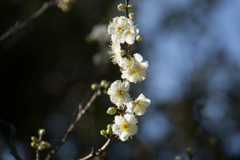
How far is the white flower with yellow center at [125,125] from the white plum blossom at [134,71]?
0.67 feet

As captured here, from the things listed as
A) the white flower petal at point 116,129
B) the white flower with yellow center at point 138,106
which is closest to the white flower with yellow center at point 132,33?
the white flower with yellow center at point 138,106

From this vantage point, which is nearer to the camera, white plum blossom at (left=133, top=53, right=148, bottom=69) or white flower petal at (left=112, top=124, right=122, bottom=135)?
white flower petal at (left=112, top=124, right=122, bottom=135)

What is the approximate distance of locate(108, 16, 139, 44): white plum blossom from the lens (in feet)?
4.33

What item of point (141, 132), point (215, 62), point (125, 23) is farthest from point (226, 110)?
point (125, 23)

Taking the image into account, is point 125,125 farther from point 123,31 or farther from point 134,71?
point 123,31

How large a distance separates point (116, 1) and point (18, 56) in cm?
235

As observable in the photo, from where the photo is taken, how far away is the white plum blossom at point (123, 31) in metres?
1.32

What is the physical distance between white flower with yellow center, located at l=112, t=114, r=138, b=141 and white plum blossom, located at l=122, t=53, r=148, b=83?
204 millimetres

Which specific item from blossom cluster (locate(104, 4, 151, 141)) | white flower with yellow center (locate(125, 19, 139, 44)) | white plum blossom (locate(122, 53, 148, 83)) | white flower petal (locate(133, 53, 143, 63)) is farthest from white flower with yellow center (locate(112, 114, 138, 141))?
white flower with yellow center (locate(125, 19, 139, 44))

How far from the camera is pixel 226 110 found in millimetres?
5531

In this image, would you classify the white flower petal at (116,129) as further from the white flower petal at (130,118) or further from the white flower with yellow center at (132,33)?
the white flower with yellow center at (132,33)

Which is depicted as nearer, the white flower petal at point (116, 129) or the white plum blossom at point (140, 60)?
the white flower petal at point (116, 129)

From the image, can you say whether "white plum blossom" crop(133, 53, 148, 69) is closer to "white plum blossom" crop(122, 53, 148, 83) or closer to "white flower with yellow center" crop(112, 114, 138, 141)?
"white plum blossom" crop(122, 53, 148, 83)

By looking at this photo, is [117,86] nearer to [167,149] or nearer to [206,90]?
[167,149]
